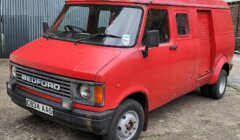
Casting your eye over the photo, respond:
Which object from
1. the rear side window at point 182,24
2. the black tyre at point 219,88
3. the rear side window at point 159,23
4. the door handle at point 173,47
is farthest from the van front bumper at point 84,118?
the black tyre at point 219,88

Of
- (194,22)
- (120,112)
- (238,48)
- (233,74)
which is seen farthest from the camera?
(238,48)

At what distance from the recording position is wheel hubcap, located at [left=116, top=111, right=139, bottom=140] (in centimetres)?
490

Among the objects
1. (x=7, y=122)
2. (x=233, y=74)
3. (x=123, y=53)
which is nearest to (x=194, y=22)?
(x=123, y=53)

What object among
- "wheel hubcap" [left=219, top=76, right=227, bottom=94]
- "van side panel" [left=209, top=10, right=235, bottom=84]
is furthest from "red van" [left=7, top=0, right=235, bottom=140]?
"wheel hubcap" [left=219, top=76, right=227, bottom=94]

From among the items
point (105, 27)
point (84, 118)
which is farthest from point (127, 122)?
point (105, 27)

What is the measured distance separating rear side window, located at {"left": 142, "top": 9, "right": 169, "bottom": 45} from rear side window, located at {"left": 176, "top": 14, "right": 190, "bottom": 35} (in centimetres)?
42

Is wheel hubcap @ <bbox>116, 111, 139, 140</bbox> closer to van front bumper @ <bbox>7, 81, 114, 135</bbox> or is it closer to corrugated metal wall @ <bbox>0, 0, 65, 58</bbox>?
van front bumper @ <bbox>7, 81, 114, 135</bbox>

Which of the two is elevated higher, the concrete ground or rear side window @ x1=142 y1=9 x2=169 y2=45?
rear side window @ x1=142 y1=9 x2=169 y2=45

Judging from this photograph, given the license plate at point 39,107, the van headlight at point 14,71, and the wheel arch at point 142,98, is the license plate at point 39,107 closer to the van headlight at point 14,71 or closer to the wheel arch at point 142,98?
the van headlight at point 14,71

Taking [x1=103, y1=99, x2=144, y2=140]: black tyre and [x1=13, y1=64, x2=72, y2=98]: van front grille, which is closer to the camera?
[x1=13, y1=64, x2=72, y2=98]: van front grille

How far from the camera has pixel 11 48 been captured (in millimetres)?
11727

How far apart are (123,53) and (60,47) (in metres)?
0.97

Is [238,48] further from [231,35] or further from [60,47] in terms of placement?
[60,47]

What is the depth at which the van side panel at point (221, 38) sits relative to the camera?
299 inches
